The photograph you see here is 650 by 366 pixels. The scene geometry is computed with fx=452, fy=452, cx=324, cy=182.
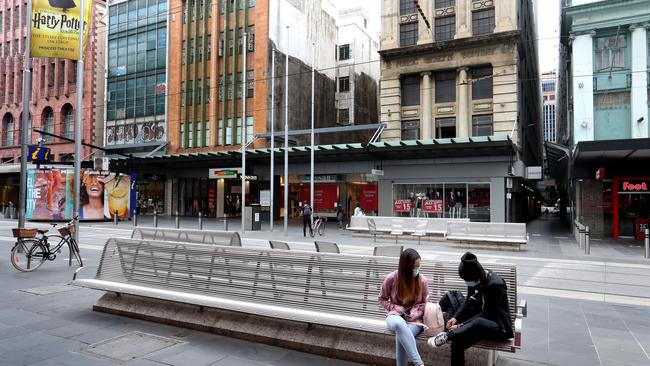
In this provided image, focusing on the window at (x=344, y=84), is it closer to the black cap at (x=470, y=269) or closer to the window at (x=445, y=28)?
the window at (x=445, y=28)

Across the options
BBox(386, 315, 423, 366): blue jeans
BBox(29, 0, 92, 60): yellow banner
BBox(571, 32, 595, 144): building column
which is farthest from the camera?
BBox(571, 32, 595, 144): building column

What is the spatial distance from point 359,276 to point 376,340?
0.72 meters

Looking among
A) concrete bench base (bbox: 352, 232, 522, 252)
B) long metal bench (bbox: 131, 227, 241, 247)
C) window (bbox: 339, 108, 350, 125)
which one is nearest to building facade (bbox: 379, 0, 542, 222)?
concrete bench base (bbox: 352, 232, 522, 252)

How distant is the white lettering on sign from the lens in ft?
72.6

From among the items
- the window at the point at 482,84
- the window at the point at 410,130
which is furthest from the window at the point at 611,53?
the window at the point at 410,130

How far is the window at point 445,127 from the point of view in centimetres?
3081

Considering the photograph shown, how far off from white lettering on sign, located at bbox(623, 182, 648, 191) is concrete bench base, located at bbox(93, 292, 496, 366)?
22.3m

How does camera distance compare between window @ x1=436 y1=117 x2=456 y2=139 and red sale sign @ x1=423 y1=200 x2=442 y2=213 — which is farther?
window @ x1=436 y1=117 x2=456 y2=139

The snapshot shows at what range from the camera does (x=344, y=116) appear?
47.4 meters

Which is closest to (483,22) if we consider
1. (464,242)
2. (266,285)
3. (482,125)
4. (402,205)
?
(482,125)

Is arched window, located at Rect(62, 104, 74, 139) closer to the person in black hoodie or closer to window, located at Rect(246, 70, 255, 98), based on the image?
window, located at Rect(246, 70, 255, 98)

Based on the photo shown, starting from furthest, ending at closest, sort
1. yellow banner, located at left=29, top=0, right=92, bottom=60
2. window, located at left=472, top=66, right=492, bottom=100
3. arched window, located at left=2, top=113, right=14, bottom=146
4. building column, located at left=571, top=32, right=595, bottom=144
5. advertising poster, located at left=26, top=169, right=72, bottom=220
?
1. arched window, located at left=2, top=113, right=14, bottom=146
2. advertising poster, located at left=26, top=169, right=72, bottom=220
3. window, located at left=472, top=66, right=492, bottom=100
4. building column, located at left=571, top=32, right=595, bottom=144
5. yellow banner, located at left=29, top=0, right=92, bottom=60

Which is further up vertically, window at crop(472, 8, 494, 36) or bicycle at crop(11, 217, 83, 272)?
window at crop(472, 8, 494, 36)

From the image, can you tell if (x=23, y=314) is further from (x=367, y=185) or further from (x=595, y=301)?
(x=367, y=185)
